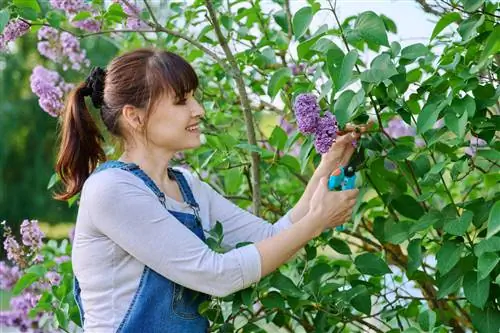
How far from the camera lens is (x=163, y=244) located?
1362mm

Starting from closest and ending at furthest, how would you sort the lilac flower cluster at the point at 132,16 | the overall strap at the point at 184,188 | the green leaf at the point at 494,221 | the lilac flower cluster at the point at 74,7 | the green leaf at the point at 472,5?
1. the green leaf at the point at 494,221
2. the green leaf at the point at 472,5
3. the overall strap at the point at 184,188
4. the lilac flower cluster at the point at 132,16
5. the lilac flower cluster at the point at 74,7

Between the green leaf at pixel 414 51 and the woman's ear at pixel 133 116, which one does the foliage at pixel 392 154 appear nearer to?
the green leaf at pixel 414 51

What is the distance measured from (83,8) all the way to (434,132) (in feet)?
2.90

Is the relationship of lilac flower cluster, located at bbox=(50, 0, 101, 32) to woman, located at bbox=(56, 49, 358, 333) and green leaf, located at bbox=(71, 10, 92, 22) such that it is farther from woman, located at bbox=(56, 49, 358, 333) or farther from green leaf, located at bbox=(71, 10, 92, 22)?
woman, located at bbox=(56, 49, 358, 333)

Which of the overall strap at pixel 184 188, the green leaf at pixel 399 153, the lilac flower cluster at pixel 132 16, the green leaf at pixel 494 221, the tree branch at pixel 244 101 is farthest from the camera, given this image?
the lilac flower cluster at pixel 132 16

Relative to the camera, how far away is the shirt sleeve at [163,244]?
1.36m

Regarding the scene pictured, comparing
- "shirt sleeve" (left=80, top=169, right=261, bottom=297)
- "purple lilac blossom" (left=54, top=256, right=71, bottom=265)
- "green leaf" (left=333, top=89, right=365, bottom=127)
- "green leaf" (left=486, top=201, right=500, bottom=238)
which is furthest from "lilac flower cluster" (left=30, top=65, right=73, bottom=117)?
"green leaf" (left=486, top=201, right=500, bottom=238)

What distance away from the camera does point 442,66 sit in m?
1.48

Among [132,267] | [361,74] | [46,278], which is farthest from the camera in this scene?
[46,278]

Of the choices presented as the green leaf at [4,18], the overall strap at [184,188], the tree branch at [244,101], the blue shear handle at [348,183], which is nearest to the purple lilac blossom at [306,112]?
the blue shear handle at [348,183]

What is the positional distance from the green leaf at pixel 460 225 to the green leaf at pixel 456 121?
134 mm

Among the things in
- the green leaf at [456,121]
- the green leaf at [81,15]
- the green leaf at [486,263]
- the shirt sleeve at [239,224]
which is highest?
the green leaf at [81,15]

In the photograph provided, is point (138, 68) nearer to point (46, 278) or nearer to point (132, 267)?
point (132, 267)

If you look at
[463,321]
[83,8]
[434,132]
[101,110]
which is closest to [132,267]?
[101,110]
